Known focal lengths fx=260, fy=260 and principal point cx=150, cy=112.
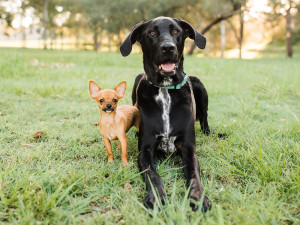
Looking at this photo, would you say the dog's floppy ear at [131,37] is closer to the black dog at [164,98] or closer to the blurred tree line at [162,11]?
the black dog at [164,98]

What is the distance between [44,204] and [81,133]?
1748 millimetres

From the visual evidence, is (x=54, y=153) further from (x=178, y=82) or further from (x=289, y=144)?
(x=289, y=144)

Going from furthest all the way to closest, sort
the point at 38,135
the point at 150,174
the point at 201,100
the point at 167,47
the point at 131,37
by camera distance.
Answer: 1. the point at 201,100
2. the point at 38,135
3. the point at 131,37
4. the point at 167,47
5. the point at 150,174

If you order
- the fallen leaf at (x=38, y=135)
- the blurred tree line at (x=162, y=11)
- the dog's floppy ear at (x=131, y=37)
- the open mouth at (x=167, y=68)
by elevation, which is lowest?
the fallen leaf at (x=38, y=135)

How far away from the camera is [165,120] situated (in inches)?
107

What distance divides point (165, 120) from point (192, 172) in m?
0.62

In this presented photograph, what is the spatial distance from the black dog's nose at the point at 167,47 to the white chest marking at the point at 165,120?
44cm

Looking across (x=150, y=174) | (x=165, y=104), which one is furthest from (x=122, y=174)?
(x=165, y=104)

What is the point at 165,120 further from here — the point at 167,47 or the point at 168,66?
the point at 167,47

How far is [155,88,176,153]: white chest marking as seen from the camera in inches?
Answer: 106

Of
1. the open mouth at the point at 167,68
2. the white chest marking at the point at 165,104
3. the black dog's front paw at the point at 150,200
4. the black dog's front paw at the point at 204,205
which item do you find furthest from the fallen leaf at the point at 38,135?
the black dog's front paw at the point at 204,205

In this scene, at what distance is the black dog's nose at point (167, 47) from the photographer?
2.53 metres

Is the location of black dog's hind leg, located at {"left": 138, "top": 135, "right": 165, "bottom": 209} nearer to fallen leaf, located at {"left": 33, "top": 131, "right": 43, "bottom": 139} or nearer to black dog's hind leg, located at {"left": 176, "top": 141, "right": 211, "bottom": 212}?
black dog's hind leg, located at {"left": 176, "top": 141, "right": 211, "bottom": 212}

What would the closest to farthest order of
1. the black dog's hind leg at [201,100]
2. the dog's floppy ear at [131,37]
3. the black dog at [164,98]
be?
the black dog at [164,98] < the dog's floppy ear at [131,37] < the black dog's hind leg at [201,100]
